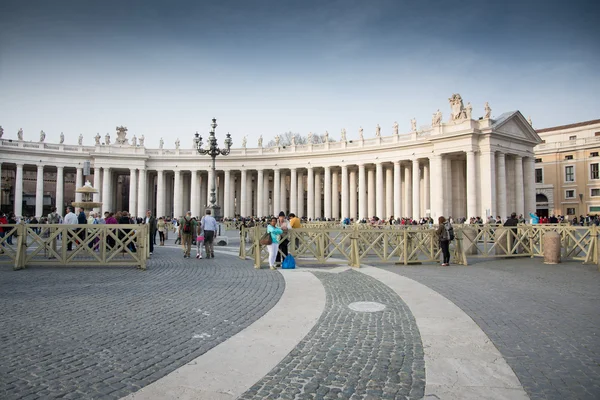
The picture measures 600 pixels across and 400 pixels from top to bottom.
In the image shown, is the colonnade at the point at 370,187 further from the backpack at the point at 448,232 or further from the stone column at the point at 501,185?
the backpack at the point at 448,232

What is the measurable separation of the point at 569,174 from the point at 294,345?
67357 mm

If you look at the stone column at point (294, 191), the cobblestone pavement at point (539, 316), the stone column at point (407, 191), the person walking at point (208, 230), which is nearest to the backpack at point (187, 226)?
the person walking at point (208, 230)

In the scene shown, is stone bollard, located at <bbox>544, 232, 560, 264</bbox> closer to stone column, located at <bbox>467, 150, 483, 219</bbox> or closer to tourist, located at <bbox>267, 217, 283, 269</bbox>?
tourist, located at <bbox>267, 217, 283, 269</bbox>

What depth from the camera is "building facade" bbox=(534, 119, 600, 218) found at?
56.7m

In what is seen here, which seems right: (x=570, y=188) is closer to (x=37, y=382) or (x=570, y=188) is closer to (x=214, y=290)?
(x=214, y=290)

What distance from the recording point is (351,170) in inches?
2425

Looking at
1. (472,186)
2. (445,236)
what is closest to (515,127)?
(472,186)

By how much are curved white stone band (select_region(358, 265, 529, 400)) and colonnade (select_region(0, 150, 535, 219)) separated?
1501 inches

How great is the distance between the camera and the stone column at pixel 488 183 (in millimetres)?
42406

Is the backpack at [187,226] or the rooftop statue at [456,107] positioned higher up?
the rooftop statue at [456,107]

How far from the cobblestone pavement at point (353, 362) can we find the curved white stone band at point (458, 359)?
0.18 meters

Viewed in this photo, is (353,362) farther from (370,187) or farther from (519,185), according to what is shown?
(370,187)

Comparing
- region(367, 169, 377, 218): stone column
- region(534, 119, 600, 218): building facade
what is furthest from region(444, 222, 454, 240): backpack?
region(534, 119, 600, 218): building facade

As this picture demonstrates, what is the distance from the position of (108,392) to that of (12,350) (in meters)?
2.34
